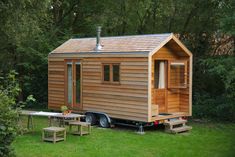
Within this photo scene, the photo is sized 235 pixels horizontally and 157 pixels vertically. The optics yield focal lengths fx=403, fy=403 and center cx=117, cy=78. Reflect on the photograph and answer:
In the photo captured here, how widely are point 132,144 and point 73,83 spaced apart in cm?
444

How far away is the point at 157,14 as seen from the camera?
1870cm

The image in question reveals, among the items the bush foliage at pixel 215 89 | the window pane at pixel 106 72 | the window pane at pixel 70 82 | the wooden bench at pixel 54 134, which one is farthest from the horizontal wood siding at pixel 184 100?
the wooden bench at pixel 54 134

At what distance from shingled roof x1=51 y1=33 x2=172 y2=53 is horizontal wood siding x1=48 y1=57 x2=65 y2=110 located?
0.48 meters

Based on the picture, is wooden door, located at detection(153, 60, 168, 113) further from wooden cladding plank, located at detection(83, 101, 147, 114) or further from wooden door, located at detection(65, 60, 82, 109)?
wooden door, located at detection(65, 60, 82, 109)

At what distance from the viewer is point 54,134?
10.5 meters

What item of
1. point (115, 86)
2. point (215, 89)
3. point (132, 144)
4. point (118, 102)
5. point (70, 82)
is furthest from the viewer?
point (215, 89)

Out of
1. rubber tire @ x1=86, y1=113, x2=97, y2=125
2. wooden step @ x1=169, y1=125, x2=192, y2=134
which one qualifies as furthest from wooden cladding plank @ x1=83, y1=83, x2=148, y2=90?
wooden step @ x1=169, y1=125, x2=192, y2=134

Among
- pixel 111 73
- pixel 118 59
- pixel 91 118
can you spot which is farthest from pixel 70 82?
pixel 118 59

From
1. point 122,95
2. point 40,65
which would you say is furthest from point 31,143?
point 40,65

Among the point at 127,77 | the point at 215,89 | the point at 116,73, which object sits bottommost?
the point at 215,89

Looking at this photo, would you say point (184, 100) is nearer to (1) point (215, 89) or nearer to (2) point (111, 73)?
(2) point (111, 73)

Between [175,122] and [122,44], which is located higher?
[122,44]

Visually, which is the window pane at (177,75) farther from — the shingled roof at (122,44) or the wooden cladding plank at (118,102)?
the wooden cladding plank at (118,102)

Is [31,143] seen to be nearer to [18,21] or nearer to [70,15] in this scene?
[18,21]
